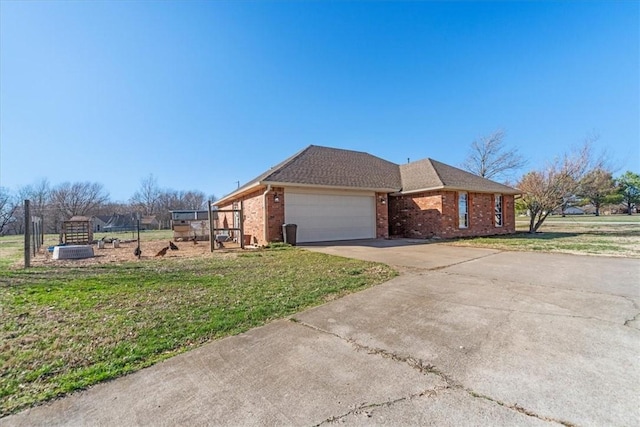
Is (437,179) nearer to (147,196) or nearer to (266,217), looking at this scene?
(266,217)

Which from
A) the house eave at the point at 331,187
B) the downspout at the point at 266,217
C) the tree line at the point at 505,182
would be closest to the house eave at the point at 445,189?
the house eave at the point at 331,187

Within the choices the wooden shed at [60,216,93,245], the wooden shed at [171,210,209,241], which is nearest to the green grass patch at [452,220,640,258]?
the wooden shed at [171,210,209,241]

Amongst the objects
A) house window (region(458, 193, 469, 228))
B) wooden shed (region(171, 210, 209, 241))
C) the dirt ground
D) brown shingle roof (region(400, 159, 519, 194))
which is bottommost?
the dirt ground

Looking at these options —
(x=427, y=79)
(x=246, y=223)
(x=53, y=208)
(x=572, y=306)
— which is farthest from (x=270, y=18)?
(x=53, y=208)

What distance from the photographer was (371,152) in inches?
774

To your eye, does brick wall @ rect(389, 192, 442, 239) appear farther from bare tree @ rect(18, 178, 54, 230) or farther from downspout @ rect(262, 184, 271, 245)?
bare tree @ rect(18, 178, 54, 230)

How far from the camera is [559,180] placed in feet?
53.1

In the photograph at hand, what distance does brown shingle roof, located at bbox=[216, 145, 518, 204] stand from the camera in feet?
42.0

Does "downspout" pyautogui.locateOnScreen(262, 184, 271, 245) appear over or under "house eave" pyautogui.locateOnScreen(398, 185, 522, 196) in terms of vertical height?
under

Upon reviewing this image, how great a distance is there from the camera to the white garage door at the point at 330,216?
12.5 metres

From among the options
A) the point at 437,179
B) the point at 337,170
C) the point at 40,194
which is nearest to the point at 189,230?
the point at 337,170

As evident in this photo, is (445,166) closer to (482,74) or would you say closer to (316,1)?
(482,74)

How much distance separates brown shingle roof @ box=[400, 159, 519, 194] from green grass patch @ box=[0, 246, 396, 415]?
28.7 ft

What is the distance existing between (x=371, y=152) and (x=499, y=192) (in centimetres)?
847
